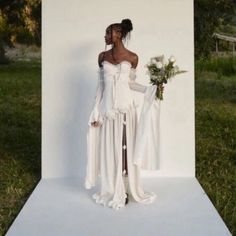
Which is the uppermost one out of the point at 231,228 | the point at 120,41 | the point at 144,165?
the point at 120,41

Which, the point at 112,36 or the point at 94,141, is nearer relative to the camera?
the point at 112,36

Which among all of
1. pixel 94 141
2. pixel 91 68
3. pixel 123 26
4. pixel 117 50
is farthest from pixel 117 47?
pixel 91 68

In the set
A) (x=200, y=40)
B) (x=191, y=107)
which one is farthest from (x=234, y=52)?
(x=191, y=107)

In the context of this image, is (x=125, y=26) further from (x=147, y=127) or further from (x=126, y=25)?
(x=147, y=127)

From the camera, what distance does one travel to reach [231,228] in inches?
204

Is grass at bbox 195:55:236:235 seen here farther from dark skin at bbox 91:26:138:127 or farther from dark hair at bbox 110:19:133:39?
dark hair at bbox 110:19:133:39

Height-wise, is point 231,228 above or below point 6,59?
below

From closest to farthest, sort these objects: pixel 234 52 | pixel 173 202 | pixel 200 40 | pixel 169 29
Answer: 1. pixel 173 202
2. pixel 169 29
3. pixel 200 40
4. pixel 234 52

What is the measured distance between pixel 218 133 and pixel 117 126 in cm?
464

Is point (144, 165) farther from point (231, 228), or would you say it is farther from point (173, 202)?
point (231, 228)

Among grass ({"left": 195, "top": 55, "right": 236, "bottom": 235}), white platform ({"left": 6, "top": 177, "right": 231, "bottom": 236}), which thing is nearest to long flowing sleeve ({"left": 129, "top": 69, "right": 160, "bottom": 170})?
white platform ({"left": 6, "top": 177, "right": 231, "bottom": 236})

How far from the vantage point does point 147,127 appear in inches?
213

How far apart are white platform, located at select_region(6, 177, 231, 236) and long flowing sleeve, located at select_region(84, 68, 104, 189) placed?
10.1 inches

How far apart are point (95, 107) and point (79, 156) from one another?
1458 millimetres
